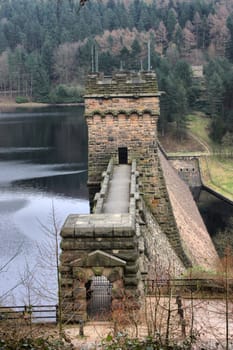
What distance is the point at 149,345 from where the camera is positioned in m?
9.33

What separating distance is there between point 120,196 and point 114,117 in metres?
4.72

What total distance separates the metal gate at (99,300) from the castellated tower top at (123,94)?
8745 mm

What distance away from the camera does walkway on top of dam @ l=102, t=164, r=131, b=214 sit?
1589 cm

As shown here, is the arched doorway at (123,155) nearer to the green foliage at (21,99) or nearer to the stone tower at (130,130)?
the stone tower at (130,130)

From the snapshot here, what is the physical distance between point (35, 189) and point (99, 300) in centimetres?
3540

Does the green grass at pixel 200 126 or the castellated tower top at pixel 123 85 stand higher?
the castellated tower top at pixel 123 85

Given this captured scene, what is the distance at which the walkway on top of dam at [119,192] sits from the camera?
15.9 metres

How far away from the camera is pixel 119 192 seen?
18109 mm

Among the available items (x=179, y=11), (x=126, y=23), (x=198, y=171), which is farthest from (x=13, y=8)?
(x=198, y=171)

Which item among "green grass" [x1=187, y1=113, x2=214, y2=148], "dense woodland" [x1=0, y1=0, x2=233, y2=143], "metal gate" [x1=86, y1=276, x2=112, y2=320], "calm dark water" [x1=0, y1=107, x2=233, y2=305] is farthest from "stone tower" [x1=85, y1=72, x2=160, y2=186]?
"dense woodland" [x1=0, y1=0, x2=233, y2=143]

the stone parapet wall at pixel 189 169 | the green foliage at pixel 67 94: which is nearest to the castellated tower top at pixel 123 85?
the stone parapet wall at pixel 189 169

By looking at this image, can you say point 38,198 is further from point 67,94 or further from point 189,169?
point 67,94

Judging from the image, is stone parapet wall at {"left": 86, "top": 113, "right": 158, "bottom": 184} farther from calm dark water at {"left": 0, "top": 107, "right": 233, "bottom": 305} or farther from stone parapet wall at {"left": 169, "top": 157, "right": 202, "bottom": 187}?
stone parapet wall at {"left": 169, "top": 157, "right": 202, "bottom": 187}

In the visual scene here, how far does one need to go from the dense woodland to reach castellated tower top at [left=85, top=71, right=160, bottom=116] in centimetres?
5319
